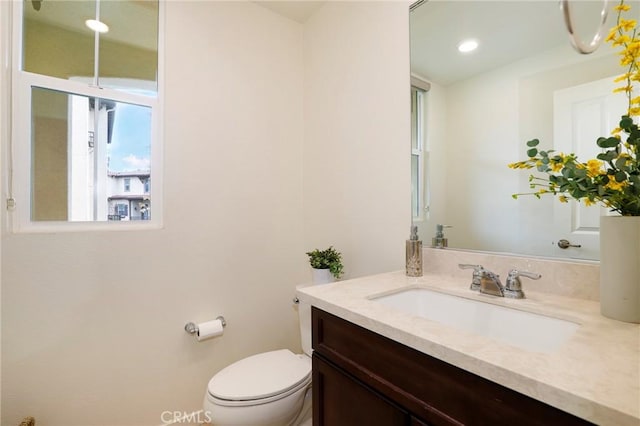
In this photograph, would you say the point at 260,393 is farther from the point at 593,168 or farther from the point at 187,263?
the point at 593,168

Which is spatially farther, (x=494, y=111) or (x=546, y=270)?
(x=494, y=111)

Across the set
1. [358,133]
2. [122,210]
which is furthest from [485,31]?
[122,210]

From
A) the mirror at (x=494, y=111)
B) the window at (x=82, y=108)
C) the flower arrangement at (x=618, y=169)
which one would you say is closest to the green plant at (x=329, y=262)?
the mirror at (x=494, y=111)

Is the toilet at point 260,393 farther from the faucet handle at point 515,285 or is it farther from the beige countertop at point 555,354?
the faucet handle at point 515,285

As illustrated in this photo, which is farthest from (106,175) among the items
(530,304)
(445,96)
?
(530,304)

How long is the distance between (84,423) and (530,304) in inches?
73.4

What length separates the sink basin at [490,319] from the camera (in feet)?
2.40

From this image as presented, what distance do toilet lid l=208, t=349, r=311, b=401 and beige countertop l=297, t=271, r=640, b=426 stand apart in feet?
1.99

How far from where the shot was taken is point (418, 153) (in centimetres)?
130

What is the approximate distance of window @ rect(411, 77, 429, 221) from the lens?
129 centimetres

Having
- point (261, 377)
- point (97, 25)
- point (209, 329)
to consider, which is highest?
point (97, 25)

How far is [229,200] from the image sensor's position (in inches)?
67.1

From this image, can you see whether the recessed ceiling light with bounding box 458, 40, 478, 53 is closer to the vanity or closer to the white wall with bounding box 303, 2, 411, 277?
the white wall with bounding box 303, 2, 411, 277

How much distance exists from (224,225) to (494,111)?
4.69ft
